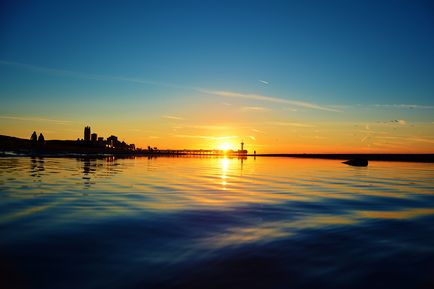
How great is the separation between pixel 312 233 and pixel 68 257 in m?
6.34

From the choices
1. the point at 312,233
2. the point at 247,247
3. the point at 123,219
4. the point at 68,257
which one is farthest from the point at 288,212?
the point at 68,257

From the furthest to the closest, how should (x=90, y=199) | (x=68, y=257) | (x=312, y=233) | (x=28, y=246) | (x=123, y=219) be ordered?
(x=90, y=199) < (x=123, y=219) < (x=312, y=233) < (x=28, y=246) < (x=68, y=257)

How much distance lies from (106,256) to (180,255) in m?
1.54

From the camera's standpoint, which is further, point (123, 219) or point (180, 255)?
point (123, 219)

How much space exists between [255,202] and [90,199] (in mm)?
7488

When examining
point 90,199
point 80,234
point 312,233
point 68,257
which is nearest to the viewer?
point 68,257

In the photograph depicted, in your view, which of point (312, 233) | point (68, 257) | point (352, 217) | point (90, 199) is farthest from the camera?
point (90, 199)

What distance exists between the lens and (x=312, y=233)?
30.1ft

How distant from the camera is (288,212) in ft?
40.9

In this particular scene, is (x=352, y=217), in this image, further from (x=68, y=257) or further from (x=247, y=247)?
(x=68, y=257)

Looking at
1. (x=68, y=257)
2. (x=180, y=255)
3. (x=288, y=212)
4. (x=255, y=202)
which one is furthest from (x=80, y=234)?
(x=255, y=202)

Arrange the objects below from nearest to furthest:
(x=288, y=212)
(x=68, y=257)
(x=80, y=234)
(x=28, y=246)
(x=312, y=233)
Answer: (x=68, y=257)
(x=28, y=246)
(x=80, y=234)
(x=312, y=233)
(x=288, y=212)

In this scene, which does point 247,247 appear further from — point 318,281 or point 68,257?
point 68,257

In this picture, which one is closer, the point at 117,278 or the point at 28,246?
the point at 117,278
